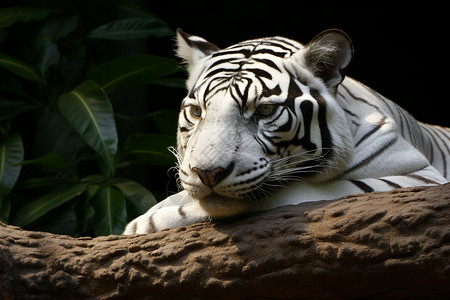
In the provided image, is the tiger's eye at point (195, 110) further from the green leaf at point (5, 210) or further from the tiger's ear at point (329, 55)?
the green leaf at point (5, 210)

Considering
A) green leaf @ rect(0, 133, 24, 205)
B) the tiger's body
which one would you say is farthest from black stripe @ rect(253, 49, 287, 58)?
green leaf @ rect(0, 133, 24, 205)

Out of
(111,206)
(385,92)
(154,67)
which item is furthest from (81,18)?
(385,92)

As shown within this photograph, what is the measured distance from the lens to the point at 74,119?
389cm

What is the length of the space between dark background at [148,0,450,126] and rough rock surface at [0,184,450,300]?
366 cm

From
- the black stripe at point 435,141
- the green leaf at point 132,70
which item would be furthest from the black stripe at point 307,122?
the green leaf at point 132,70

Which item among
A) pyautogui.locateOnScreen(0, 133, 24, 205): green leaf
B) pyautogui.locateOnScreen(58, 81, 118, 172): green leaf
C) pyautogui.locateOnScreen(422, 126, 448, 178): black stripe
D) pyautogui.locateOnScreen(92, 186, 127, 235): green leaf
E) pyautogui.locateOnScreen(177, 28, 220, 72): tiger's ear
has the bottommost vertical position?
pyautogui.locateOnScreen(92, 186, 127, 235): green leaf

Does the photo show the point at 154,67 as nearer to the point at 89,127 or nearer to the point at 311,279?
the point at 89,127

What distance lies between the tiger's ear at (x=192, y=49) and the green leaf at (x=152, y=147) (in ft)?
4.49

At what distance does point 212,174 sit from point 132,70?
2475mm

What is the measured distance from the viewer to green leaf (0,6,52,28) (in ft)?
14.4

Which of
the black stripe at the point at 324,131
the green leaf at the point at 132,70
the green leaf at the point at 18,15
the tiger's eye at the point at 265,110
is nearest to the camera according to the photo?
the tiger's eye at the point at 265,110

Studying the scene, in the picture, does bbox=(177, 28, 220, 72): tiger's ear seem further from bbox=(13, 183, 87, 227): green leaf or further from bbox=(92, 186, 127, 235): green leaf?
bbox=(13, 183, 87, 227): green leaf

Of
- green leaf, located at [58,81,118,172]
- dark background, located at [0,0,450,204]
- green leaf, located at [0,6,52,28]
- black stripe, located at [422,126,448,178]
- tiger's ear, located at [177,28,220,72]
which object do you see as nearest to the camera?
tiger's ear, located at [177,28,220,72]

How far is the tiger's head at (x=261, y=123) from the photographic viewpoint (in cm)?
199
